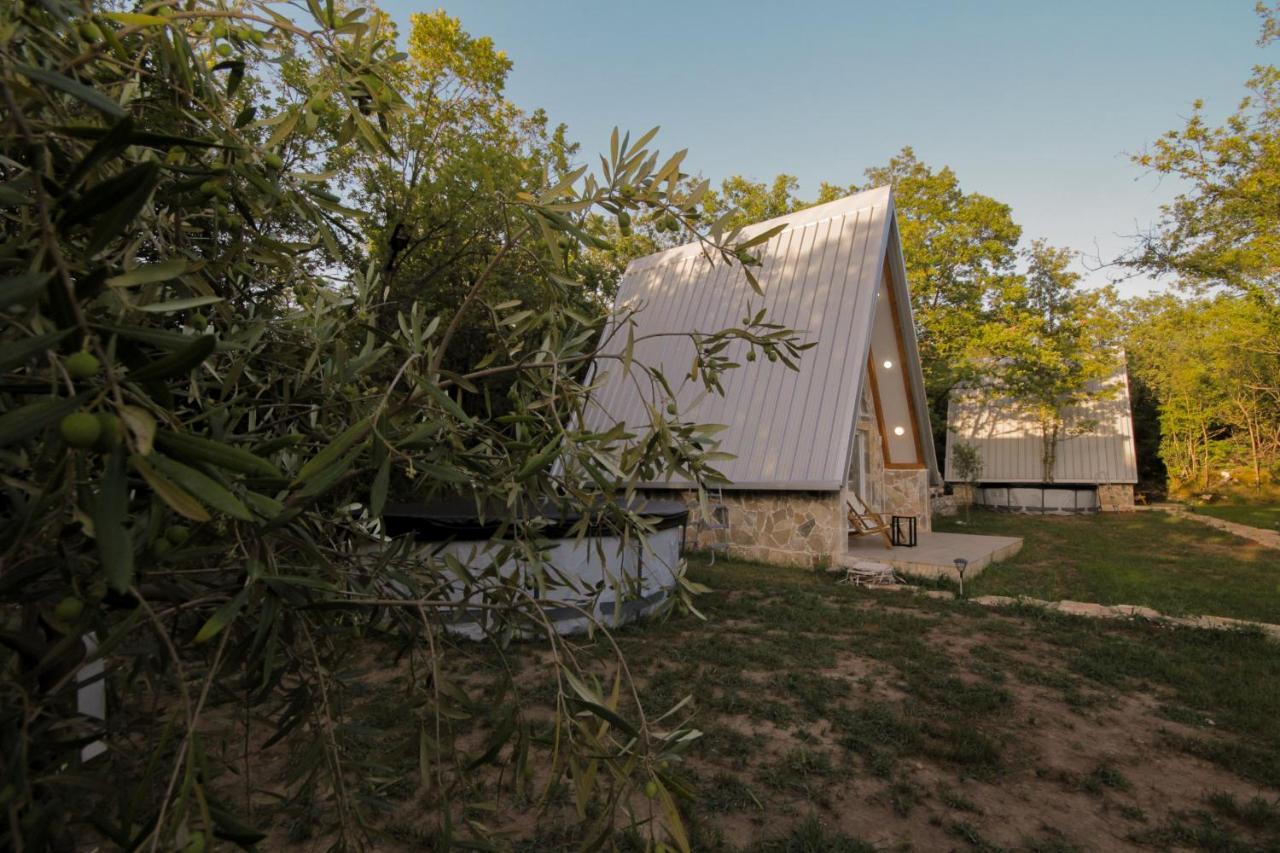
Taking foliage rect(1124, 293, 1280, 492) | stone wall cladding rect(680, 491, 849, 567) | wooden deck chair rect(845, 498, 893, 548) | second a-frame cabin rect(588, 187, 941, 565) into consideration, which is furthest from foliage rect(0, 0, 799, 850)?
foliage rect(1124, 293, 1280, 492)

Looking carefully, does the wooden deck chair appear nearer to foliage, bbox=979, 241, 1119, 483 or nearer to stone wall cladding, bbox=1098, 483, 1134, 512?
foliage, bbox=979, 241, 1119, 483

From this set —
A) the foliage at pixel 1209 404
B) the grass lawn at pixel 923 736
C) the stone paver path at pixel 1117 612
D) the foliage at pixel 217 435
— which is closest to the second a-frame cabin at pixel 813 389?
the stone paver path at pixel 1117 612

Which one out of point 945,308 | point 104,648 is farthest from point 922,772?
point 945,308

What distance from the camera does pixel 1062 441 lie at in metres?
19.2

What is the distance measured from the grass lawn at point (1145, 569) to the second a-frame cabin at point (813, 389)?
7.17ft

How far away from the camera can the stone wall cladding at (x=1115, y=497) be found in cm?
1822

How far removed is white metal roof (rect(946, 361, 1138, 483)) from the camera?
1836cm

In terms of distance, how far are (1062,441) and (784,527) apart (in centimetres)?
1515

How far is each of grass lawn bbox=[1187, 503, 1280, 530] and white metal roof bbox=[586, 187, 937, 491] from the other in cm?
1032

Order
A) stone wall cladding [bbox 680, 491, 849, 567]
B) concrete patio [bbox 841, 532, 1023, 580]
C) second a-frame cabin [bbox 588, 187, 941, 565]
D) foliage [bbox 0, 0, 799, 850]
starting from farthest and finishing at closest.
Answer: second a-frame cabin [bbox 588, 187, 941, 565], stone wall cladding [bbox 680, 491, 849, 567], concrete patio [bbox 841, 532, 1023, 580], foliage [bbox 0, 0, 799, 850]

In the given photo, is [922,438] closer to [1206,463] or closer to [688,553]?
[688,553]

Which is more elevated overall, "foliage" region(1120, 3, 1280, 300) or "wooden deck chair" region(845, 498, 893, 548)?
"foliage" region(1120, 3, 1280, 300)

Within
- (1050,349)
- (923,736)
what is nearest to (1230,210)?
(1050,349)

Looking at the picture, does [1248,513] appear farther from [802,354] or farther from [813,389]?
[813,389]
